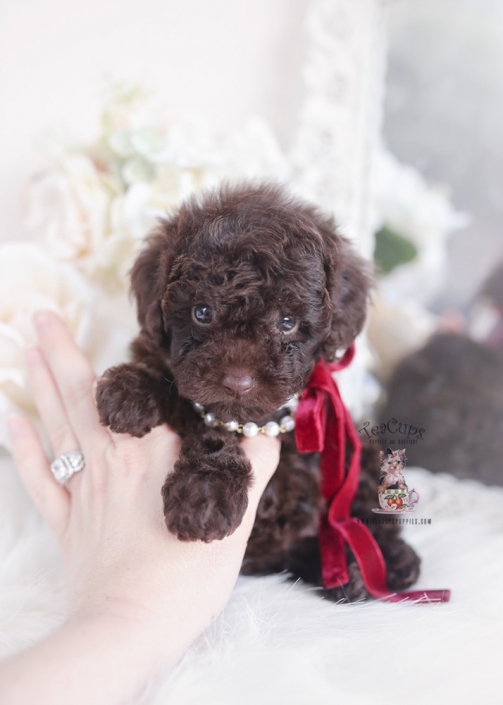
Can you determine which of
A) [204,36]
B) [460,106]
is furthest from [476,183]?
[204,36]

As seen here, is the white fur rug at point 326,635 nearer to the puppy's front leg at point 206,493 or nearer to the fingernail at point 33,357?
the puppy's front leg at point 206,493

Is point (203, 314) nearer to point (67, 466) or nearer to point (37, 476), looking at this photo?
point (67, 466)

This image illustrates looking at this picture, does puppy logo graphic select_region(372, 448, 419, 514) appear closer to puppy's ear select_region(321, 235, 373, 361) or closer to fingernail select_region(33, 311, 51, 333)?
puppy's ear select_region(321, 235, 373, 361)

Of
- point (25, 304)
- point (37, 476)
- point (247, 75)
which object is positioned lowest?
point (37, 476)

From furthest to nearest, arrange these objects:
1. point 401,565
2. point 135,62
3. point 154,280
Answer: point 135,62
point 401,565
point 154,280

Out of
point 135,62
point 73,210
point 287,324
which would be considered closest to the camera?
point 287,324

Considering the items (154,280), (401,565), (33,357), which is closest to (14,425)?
(33,357)
